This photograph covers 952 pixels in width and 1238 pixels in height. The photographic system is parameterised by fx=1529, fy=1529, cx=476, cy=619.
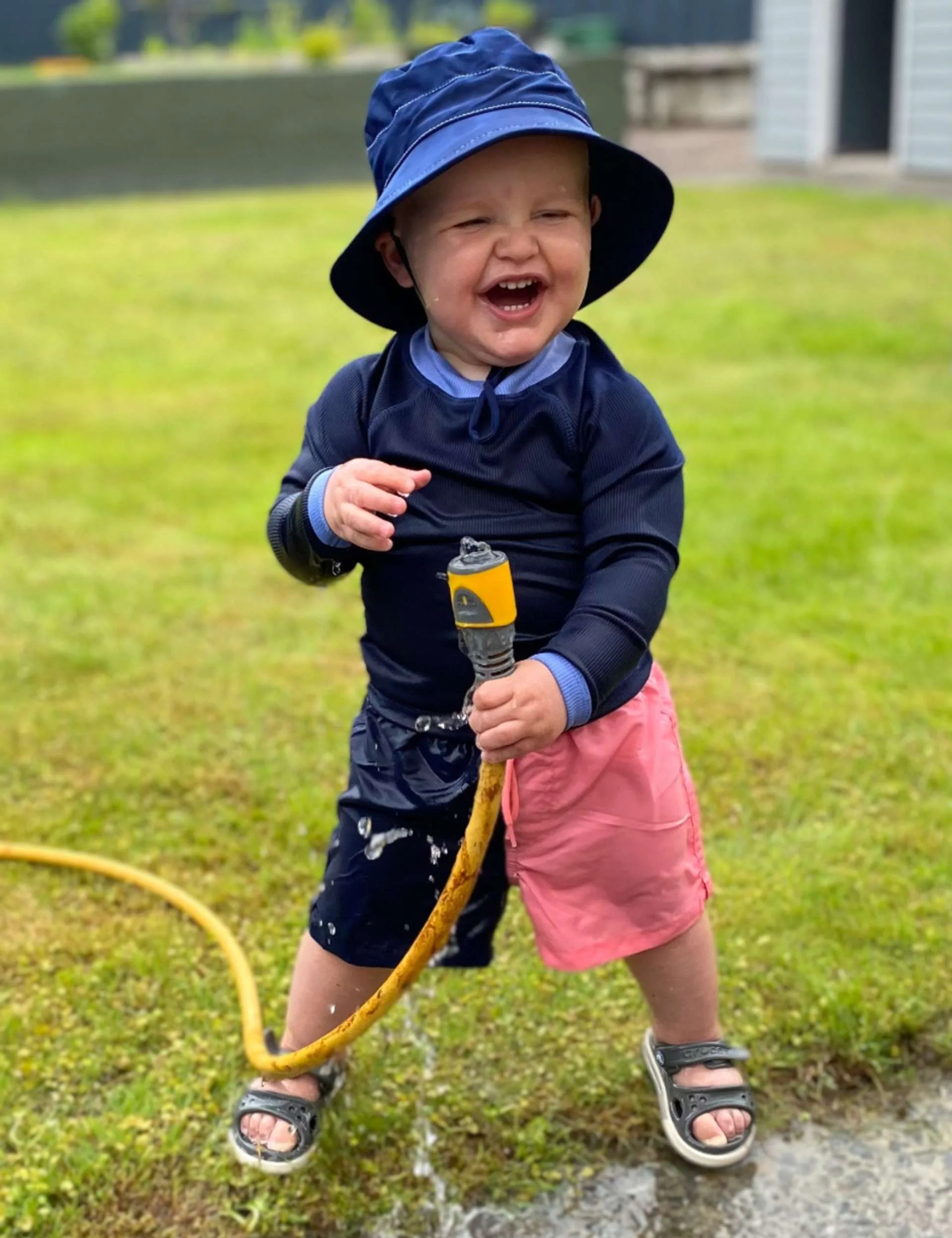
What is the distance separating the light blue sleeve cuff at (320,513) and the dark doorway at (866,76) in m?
12.6

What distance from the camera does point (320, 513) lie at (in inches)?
72.8

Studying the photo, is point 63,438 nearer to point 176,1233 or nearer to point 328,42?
point 176,1233

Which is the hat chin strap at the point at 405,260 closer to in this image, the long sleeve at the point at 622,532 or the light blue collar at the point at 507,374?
the light blue collar at the point at 507,374

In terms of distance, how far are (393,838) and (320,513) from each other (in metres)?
0.44

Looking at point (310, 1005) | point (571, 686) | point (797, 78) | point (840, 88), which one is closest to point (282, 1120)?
point (310, 1005)

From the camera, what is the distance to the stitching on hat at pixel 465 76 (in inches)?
68.1

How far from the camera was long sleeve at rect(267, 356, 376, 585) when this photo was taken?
1.89m

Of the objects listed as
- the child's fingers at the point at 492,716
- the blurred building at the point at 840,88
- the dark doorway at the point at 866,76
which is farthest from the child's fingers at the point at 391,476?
the dark doorway at the point at 866,76

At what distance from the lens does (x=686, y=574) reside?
4094 millimetres

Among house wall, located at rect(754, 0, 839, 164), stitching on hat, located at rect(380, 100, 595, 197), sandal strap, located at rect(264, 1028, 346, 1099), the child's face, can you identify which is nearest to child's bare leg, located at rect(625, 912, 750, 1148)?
sandal strap, located at rect(264, 1028, 346, 1099)

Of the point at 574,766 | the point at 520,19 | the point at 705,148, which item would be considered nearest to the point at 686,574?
the point at 574,766

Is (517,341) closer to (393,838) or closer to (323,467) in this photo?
(323,467)

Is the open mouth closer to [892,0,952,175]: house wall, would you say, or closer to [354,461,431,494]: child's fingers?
[354,461,431,494]: child's fingers

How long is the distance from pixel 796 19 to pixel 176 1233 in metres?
13.1
